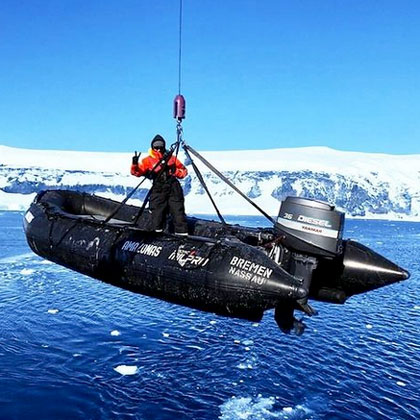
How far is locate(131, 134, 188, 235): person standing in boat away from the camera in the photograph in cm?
557

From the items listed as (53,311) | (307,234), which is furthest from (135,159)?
A: (53,311)

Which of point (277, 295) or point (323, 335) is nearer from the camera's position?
point (277, 295)

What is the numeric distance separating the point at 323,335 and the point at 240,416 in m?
3.70

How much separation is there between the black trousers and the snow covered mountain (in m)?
56.4

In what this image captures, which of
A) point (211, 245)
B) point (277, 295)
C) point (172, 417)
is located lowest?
point (172, 417)

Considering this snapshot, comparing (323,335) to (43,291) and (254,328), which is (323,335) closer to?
(254,328)

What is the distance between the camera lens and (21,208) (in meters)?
60.0

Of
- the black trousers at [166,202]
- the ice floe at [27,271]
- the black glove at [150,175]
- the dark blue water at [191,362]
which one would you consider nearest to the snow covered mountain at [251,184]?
the ice floe at [27,271]

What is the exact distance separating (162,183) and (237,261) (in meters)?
1.71

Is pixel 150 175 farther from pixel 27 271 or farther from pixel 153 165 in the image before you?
pixel 27 271

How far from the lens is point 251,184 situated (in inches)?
2758

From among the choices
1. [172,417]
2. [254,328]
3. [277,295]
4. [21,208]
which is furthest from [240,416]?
[21,208]

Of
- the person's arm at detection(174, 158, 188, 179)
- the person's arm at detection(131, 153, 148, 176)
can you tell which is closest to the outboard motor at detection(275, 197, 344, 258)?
the person's arm at detection(174, 158, 188, 179)

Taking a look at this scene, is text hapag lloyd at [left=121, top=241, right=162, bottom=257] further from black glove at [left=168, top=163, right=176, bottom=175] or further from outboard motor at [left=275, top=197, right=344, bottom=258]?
outboard motor at [left=275, top=197, right=344, bottom=258]
